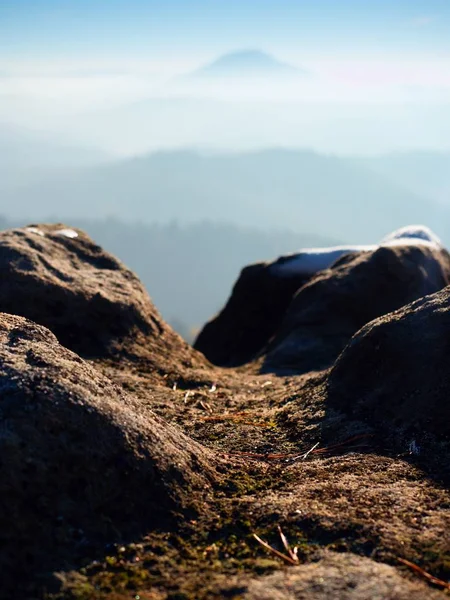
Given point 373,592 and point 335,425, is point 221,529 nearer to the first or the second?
point 373,592

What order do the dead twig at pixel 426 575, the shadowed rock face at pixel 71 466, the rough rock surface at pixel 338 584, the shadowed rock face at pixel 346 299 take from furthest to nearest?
the shadowed rock face at pixel 346 299 < the shadowed rock face at pixel 71 466 < the dead twig at pixel 426 575 < the rough rock surface at pixel 338 584

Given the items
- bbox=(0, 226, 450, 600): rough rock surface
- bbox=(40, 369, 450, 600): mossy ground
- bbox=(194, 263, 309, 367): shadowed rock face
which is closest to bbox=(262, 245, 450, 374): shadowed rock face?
bbox=(194, 263, 309, 367): shadowed rock face

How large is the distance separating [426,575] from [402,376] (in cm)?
442

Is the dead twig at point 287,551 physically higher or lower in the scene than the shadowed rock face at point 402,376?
lower

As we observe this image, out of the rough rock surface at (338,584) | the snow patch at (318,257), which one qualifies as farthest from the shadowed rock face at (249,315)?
the rough rock surface at (338,584)

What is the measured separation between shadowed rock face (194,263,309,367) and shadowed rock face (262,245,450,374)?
3958 mm

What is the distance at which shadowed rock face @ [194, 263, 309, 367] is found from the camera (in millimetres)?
24703

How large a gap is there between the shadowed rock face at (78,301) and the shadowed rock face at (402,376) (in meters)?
5.07

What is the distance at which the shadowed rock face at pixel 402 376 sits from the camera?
8312 mm

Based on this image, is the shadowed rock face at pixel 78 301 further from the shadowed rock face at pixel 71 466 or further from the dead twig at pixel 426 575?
the dead twig at pixel 426 575

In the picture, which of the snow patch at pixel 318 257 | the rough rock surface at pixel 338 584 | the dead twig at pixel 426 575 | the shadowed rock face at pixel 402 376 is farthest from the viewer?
the snow patch at pixel 318 257

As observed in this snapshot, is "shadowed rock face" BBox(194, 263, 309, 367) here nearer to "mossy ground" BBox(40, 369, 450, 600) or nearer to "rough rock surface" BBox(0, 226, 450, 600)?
"rough rock surface" BBox(0, 226, 450, 600)

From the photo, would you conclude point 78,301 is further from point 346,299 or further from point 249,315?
point 249,315

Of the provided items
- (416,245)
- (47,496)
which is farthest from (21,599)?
(416,245)
